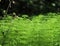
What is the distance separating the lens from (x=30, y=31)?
20.3ft

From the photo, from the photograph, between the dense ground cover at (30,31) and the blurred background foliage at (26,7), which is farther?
the blurred background foliage at (26,7)

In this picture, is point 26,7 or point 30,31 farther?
point 26,7

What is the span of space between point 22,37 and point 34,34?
1.03 feet

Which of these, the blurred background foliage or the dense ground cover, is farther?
the blurred background foliage

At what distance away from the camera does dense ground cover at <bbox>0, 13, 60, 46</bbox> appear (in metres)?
5.70

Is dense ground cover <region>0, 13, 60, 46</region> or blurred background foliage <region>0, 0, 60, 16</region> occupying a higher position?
blurred background foliage <region>0, 0, 60, 16</region>

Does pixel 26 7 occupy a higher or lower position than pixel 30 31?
higher

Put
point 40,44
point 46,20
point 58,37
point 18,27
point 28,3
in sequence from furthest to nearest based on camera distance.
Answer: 1. point 28,3
2. point 46,20
3. point 18,27
4. point 58,37
5. point 40,44

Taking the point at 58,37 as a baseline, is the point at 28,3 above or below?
above

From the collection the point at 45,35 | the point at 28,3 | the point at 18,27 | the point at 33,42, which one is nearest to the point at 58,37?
the point at 45,35

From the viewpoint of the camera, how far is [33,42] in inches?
223

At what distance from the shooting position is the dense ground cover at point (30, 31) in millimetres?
5695

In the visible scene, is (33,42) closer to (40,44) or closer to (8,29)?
(40,44)

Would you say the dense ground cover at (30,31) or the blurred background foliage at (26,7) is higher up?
the blurred background foliage at (26,7)
